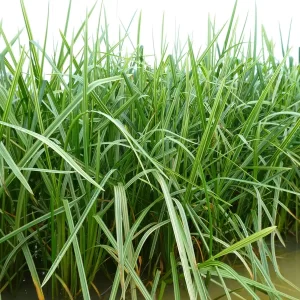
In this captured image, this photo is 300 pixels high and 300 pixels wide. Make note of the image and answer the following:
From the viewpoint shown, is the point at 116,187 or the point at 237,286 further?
the point at 237,286

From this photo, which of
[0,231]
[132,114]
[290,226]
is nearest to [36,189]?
[0,231]

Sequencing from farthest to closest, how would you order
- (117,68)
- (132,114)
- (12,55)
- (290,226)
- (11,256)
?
(290,226)
(117,68)
(132,114)
(12,55)
(11,256)

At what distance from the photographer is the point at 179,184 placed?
1.11m

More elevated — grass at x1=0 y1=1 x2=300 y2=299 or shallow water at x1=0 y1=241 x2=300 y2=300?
grass at x1=0 y1=1 x2=300 y2=299

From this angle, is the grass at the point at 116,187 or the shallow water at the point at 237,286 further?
the shallow water at the point at 237,286

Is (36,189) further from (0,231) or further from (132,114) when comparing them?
(132,114)

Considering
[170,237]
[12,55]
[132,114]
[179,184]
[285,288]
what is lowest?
[285,288]

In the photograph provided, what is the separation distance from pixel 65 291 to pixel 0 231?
0.19 m

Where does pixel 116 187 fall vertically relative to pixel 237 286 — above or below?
above

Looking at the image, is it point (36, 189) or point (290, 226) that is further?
point (290, 226)

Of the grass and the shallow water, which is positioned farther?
the shallow water

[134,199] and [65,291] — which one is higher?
[134,199]

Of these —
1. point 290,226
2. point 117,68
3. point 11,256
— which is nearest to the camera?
point 11,256

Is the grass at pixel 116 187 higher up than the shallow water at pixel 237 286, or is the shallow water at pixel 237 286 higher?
the grass at pixel 116 187
